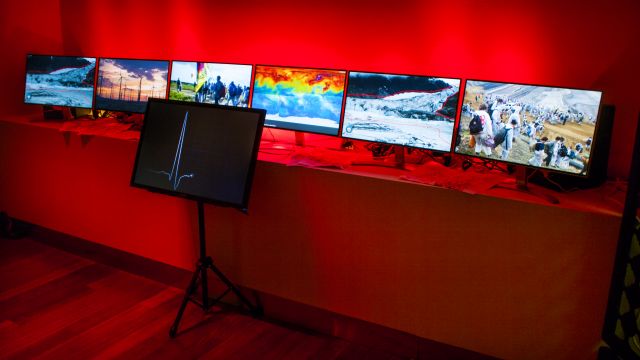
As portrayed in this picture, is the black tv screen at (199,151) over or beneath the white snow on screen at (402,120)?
beneath

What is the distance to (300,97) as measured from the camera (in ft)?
8.75

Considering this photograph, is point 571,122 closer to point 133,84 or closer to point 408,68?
point 408,68

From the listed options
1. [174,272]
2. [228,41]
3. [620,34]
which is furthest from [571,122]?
[174,272]

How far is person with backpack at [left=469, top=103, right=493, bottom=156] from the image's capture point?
7.22ft

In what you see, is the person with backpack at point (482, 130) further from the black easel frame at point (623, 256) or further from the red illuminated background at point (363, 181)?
the black easel frame at point (623, 256)

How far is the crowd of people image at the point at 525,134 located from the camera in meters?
2.04

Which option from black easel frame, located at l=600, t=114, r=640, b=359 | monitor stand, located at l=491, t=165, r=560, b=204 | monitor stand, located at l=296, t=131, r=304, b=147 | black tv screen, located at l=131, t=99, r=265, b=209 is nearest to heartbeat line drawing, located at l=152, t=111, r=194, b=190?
black tv screen, located at l=131, t=99, r=265, b=209

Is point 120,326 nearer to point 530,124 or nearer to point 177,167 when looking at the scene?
point 177,167

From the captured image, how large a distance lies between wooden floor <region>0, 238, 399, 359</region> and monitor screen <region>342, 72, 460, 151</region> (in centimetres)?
112

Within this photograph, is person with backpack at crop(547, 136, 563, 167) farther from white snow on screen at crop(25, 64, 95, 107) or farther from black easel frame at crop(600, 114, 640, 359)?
white snow on screen at crop(25, 64, 95, 107)

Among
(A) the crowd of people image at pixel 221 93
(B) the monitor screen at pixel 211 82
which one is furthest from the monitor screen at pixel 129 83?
(A) the crowd of people image at pixel 221 93

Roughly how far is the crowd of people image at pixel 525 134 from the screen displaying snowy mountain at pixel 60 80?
100 inches

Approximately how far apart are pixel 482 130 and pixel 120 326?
2.13m

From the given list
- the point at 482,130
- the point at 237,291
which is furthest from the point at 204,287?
the point at 482,130
